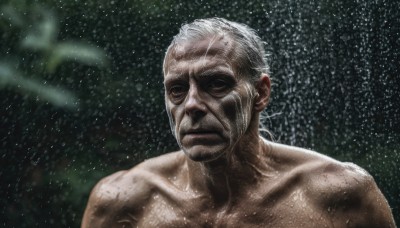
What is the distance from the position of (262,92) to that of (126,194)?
671 mm

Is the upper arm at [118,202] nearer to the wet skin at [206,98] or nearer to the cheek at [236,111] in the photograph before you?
the wet skin at [206,98]

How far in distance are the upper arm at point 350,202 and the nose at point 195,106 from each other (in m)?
0.58

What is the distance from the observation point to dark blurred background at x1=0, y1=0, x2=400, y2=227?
696 centimetres

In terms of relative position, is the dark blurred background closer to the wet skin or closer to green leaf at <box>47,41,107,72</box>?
green leaf at <box>47,41,107,72</box>

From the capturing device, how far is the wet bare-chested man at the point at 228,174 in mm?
3861

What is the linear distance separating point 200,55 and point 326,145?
3.44 meters

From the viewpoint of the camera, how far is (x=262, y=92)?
4.13m

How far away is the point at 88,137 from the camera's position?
7.26 meters

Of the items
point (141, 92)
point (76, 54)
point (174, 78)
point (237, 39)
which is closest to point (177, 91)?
point (174, 78)

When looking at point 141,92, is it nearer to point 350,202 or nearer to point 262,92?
point 262,92

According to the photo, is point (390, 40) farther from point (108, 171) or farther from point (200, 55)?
point (200, 55)

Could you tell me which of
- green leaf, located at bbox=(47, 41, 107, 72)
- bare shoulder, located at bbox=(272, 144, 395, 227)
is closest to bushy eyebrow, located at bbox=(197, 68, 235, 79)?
bare shoulder, located at bbox=(272, 144, 395, 227)

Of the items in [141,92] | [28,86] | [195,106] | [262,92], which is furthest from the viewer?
[141,92]

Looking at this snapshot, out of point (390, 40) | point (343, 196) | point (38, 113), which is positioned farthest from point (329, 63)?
point (343, 196)
